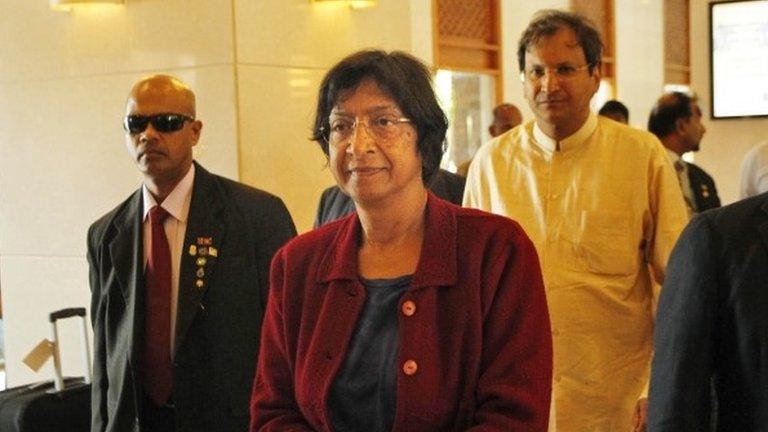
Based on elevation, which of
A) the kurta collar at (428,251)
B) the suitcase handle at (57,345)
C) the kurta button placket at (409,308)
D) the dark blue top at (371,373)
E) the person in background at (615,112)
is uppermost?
the person in background at (615,112)

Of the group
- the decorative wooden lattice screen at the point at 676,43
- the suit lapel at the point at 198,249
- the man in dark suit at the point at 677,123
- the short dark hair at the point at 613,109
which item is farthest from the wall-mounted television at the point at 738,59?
the suit lapel at the point at 198,249

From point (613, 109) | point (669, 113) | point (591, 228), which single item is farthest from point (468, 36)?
point (591, 228)

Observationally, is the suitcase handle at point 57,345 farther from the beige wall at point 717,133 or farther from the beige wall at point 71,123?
the beige wall at point 717,133

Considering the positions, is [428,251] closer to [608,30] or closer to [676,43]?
[608,30]

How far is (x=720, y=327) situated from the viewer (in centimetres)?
198

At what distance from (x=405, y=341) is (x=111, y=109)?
3882mm

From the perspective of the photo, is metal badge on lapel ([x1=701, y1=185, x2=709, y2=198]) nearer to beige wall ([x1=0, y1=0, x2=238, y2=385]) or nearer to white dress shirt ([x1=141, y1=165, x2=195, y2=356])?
beige wall ([x1=0, y1=0, x2=238, y2=385])

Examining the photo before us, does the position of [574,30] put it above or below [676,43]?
below

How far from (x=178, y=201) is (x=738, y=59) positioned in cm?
915

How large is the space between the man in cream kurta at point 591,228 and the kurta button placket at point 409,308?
49.5 inches

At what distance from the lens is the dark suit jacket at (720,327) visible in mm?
1936

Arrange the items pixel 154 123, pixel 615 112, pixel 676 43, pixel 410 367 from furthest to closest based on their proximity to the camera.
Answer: pixel 676 43 < pixel 615 112 < pixel 154 123 < pixel 410 367

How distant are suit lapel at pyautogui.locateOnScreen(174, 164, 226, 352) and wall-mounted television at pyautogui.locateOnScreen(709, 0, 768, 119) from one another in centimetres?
891

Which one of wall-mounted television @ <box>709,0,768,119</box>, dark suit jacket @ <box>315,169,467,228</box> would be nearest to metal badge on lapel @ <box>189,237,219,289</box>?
dark suit jacket @ <box>315,169,467,228</box>
